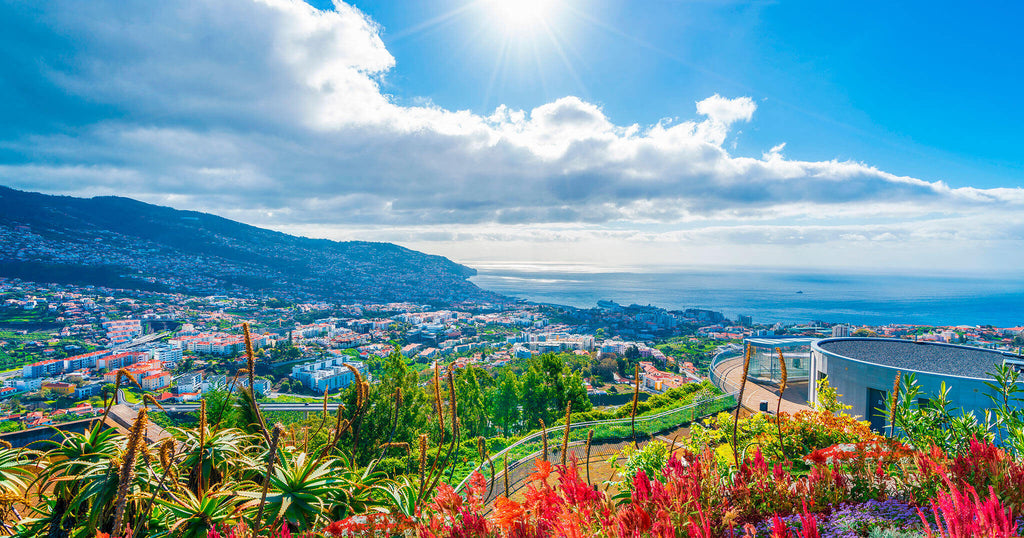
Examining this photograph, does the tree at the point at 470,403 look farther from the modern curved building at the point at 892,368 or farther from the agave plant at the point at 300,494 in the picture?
the agave plant at the point at 300,494

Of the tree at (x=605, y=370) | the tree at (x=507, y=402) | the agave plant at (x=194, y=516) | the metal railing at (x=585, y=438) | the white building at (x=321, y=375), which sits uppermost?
the agave plant at (x=194, y=516)

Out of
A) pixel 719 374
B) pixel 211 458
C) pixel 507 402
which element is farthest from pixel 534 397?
pixel 211 458

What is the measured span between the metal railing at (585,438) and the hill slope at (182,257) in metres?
61.3

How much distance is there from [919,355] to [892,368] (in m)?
3.28

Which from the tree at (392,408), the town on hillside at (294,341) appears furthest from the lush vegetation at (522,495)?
the town on hillside at (294,341)

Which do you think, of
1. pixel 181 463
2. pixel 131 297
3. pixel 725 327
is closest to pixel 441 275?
pixel 131 297

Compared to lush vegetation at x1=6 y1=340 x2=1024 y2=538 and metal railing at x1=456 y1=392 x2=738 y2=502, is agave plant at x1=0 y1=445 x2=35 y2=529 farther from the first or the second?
metal railing at x1=456 y1=392 x2=738 y2=502

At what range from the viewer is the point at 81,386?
1947 cm

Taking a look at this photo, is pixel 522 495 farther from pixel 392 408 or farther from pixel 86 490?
pixel 392 408

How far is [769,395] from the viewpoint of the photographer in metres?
13.5

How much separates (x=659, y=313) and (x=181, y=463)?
61073 mm

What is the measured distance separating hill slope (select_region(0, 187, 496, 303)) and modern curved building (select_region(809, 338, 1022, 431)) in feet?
212

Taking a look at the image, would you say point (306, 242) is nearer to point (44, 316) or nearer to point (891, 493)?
point (44, 316)

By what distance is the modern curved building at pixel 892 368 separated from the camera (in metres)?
7.94
